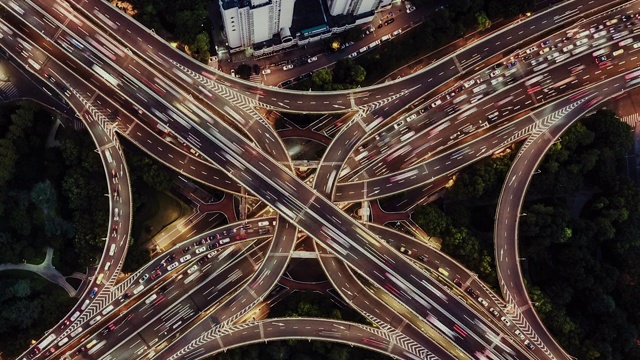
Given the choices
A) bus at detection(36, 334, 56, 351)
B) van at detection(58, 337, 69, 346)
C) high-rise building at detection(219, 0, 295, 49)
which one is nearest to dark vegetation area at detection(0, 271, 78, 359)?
bus at detection(36, 334, 56, 351)

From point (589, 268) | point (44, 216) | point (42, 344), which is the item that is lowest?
point (42, 344)

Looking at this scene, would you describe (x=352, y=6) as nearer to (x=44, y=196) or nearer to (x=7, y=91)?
(x=44, y=196)

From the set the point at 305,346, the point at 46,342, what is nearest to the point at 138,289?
the point at 46,342

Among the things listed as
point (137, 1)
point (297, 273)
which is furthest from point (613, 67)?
point (137, 1)

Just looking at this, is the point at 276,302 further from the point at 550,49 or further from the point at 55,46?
the point at 550,49

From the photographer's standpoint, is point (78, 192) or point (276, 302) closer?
point (78, 192)

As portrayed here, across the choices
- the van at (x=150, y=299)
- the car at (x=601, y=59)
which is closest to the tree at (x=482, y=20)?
the car at (x=601, y=59)
